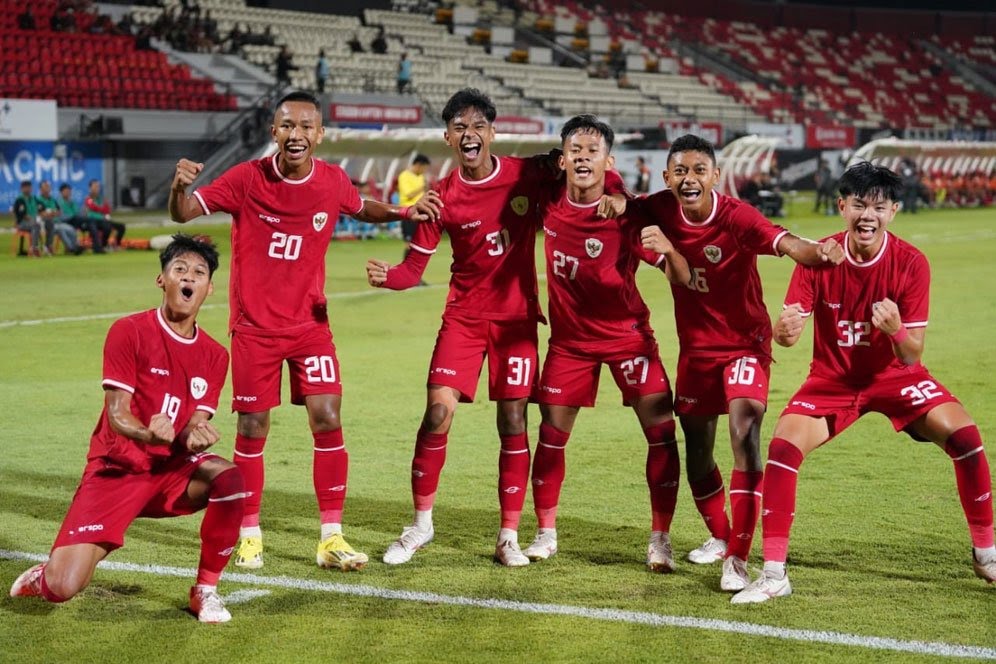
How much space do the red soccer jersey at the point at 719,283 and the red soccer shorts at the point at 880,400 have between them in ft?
1.19

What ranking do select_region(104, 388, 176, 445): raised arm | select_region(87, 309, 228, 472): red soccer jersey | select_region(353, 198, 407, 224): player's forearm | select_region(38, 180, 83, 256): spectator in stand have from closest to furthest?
select_region(104, 388, 176, 445): raised arm < select_region(87, 309, 228, 472): red soccer jersey < select_region(353, 198, 407, 224): player's forearm < select_region(38, 180, 83, 256): spectator in stand

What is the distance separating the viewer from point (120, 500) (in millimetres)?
5426

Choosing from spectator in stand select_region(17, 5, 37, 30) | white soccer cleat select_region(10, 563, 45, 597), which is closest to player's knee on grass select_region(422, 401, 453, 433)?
white soccer cleat select_region(10, 563, 45, 597)

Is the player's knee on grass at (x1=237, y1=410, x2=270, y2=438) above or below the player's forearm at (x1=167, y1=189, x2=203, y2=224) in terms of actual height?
below

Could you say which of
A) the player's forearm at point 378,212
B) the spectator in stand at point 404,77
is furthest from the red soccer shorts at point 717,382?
the spectator in stand at point 404,77

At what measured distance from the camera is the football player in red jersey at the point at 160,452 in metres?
5.34

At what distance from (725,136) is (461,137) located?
40.7m

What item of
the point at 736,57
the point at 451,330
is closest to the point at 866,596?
the point at 451,330

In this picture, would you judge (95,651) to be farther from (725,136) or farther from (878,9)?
(878,9)

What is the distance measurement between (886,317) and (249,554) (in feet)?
10.0

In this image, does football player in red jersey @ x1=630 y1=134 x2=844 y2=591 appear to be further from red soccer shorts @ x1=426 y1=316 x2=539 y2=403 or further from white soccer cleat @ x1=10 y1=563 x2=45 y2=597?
white soccer cleat @ x1=10 y1=563 x2=45 y2=597

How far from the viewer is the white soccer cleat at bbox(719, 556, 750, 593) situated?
5750mm

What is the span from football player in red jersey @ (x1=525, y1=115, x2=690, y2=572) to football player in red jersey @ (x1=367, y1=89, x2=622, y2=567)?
151mm

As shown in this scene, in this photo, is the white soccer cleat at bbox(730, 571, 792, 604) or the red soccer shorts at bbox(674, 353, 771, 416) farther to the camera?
the red soccer shorts at bbox(674, 353, 771, 416)
